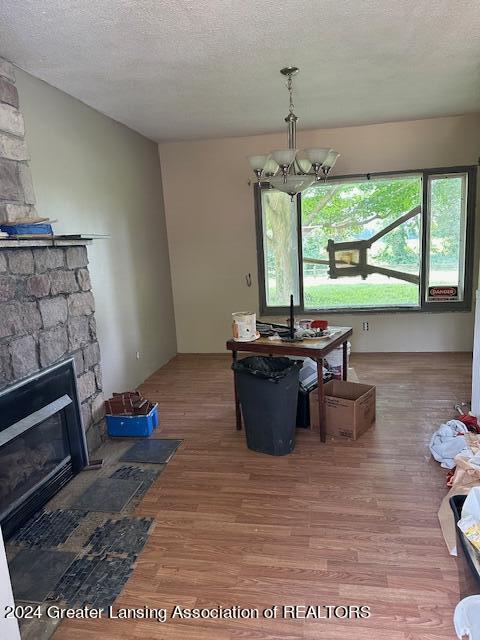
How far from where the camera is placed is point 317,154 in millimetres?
2840

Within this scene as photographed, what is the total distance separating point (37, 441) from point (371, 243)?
13.2 feet

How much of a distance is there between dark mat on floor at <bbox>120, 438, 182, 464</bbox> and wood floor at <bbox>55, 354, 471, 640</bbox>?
0.27 ft

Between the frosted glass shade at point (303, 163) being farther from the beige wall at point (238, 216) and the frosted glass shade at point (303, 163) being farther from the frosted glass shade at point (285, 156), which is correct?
the beige wall at point (238, 216)

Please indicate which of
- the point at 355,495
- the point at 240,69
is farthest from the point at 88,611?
the point at 240,69

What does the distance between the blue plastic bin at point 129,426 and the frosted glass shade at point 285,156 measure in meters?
2.09

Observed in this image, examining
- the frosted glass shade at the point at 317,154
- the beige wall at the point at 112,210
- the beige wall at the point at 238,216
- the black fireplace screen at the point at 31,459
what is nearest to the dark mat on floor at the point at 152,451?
the black fireplace screen at the point at 31,459

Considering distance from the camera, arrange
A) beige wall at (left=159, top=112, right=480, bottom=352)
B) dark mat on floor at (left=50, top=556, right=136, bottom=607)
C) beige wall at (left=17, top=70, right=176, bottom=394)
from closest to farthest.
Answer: dark mat on floor at (left=50, top=556, right=136, bottom=607) < beige wall at (left=17, top=70, right=176, bottom=394) < beige wall at (left=159, top=112, right=480, bottom=352)

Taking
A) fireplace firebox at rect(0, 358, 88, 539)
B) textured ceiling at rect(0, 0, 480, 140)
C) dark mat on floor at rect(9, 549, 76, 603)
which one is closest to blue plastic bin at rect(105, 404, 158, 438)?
fireplace firebox at rect(0, 358, 88, 539)

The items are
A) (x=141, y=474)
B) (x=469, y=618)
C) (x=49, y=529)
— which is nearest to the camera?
(x=469, y=618)

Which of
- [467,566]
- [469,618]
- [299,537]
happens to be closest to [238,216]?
[299,537]

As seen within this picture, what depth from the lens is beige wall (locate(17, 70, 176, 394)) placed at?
3.04 meters

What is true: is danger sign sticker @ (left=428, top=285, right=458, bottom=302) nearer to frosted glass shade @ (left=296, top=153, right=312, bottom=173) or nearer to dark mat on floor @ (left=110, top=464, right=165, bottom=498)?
frosted glass shade @ (left=296, top=153, right=312, bottom=173)

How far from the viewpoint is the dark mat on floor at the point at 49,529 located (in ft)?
7.18

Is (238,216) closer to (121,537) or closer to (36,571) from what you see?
(121,537)
